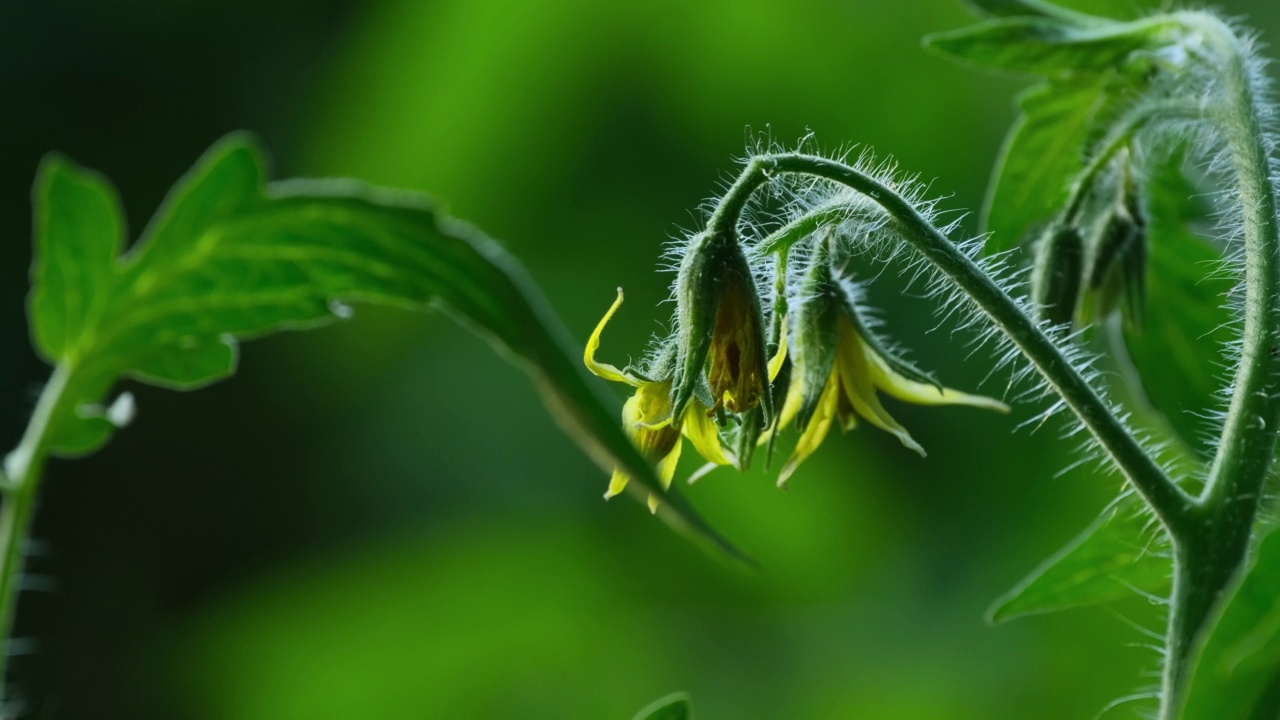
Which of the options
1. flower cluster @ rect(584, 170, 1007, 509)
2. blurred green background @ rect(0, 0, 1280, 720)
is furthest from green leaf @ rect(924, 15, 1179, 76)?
blurred green background @ rect(0, 0, 1280, 720)

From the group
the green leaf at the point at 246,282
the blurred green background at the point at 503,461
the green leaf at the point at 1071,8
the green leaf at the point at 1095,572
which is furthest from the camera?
the blurred green background at the point at 503,461

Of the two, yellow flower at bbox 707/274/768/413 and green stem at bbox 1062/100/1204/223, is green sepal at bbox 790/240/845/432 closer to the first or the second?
yellow flower at bbox 707/274/768/413

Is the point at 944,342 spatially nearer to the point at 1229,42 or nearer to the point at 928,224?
the point at 1229,42

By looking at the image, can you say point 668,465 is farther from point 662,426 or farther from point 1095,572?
point 1095,572

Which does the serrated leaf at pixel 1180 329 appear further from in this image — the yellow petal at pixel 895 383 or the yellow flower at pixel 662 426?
the yellow flower at pixel 662 426

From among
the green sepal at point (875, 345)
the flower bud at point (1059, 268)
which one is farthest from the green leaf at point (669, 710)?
the flower bud at point (1059, 268)

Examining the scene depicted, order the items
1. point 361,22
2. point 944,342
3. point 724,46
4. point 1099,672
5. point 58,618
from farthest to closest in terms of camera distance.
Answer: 1. point 361,22
2. point 724,46
3. point 58,618
4. point 944,342
5. point 1099,672

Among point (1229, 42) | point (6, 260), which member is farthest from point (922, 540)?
point (6, 260)
